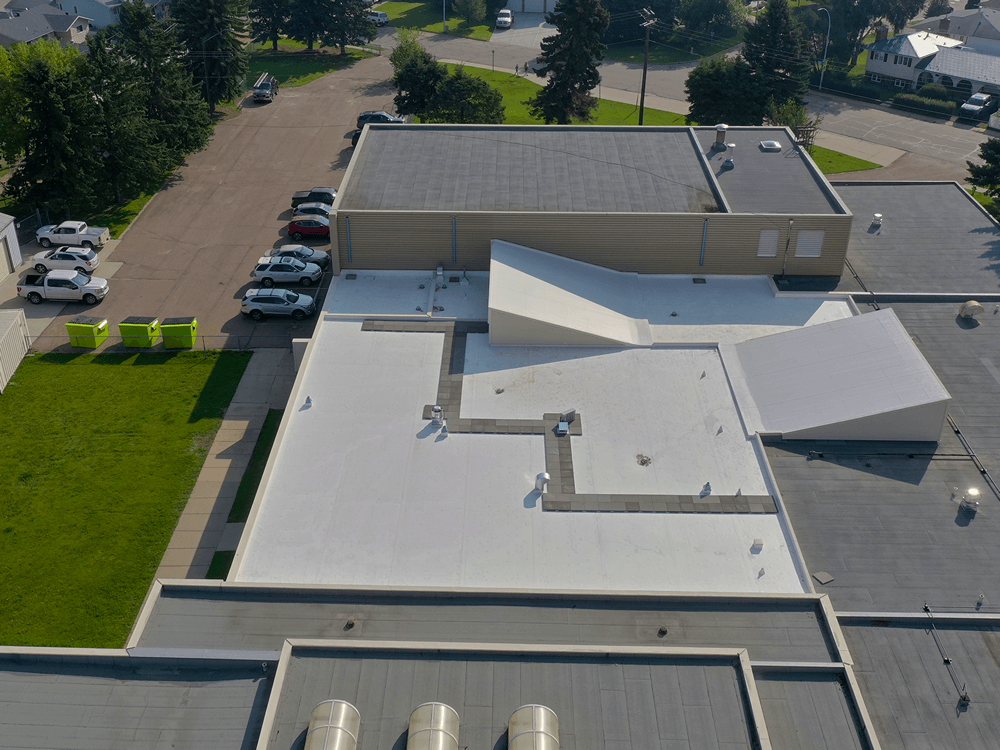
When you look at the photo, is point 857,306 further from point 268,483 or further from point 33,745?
point 33,745

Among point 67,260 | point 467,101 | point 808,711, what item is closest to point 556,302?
point 808,711

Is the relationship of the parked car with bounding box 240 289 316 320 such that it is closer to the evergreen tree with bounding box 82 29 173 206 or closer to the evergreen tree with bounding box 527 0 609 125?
the evergreen tree with bounding box 82 29 173 206

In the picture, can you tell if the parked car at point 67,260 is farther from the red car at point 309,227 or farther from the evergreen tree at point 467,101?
the evergreen tree at point 467,101

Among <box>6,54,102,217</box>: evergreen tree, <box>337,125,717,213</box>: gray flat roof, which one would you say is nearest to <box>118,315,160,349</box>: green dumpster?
<box>337,125,717,213</box>: gray flat roof

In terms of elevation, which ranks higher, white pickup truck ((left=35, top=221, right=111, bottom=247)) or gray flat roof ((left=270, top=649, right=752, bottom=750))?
gray flat roof ((left=270, top=649, right=752, bottom=750))

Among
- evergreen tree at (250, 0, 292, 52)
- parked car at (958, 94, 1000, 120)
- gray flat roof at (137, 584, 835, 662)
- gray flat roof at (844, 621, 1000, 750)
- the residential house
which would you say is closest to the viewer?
gray flat roof at (844, 621, 1000, 750)

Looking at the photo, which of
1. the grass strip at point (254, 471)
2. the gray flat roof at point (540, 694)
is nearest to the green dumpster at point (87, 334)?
the grass strip at point (254, 471)

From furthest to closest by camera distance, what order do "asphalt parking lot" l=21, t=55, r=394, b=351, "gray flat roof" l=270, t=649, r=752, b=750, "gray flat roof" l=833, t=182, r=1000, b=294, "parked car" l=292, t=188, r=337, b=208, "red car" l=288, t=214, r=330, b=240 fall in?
1. "parked car" l=292, t=188, r=337, b=208
2. "red car" l=288, t=214, r=330, b=240
3. "asphalt parking lot" l=21, t=55, r=394, b=351
4. "gray flat roof" l=833, t=182, r=1000, b=294
5. "gray flat roof" l=270, t=649, r=752, b=750
